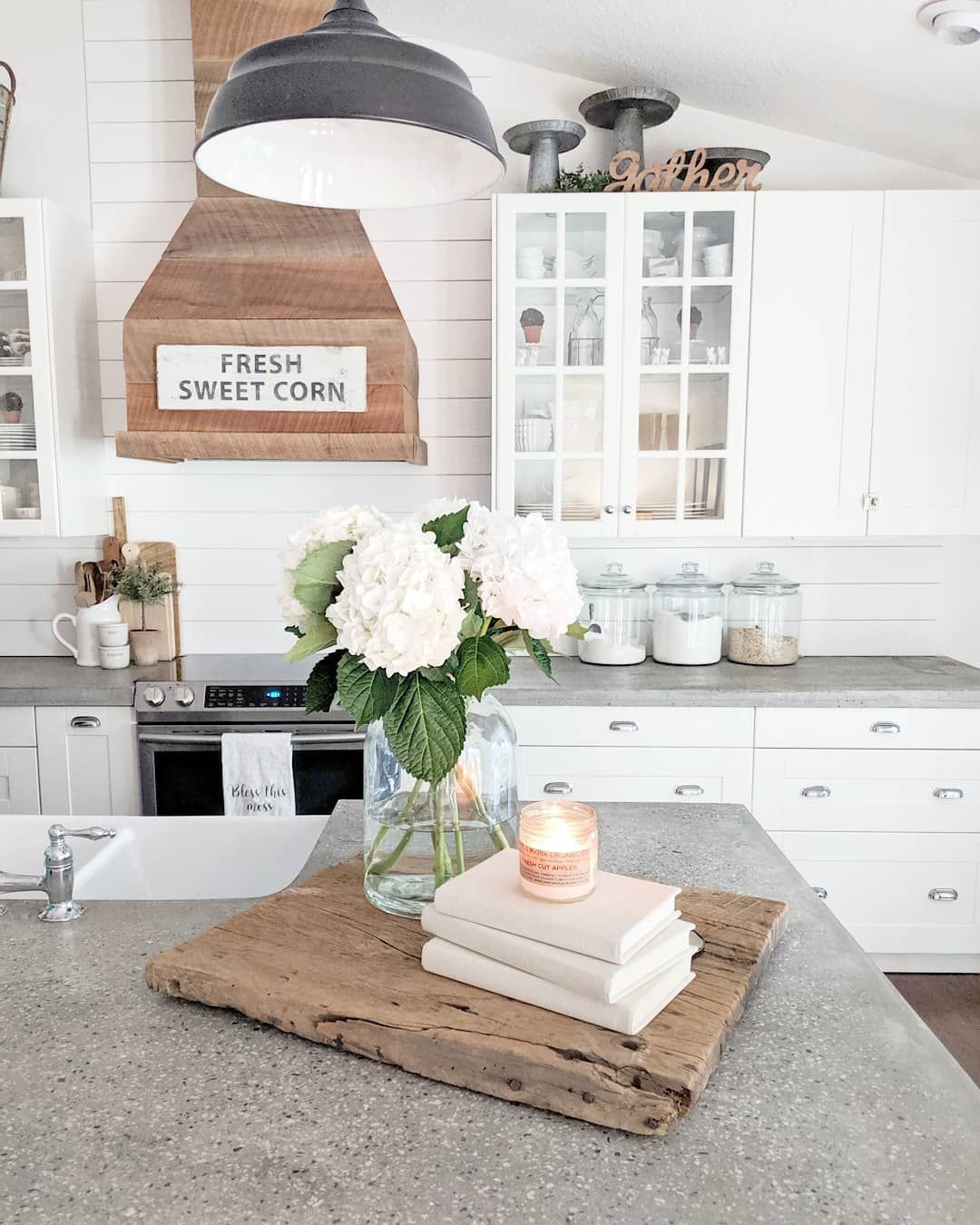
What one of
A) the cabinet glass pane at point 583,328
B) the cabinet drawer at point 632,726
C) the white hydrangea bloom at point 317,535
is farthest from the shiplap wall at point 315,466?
the white hydrangea bloom at point 317,535

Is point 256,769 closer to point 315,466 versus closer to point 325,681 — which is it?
point 315,466

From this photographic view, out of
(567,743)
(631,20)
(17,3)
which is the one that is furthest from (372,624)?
(17,3)

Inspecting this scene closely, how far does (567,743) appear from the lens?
113 inches

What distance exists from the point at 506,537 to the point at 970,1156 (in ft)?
2.36

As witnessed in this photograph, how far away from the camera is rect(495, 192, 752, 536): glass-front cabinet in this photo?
2994mm

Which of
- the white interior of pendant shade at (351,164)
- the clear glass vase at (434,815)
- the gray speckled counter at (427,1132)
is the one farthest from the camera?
the white interior of pendant shade at (351,164)

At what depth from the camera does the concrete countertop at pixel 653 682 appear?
2.82m

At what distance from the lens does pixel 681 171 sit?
3.01m

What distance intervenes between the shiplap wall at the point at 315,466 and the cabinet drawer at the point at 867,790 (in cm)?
64

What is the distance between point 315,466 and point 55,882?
90.9 inches

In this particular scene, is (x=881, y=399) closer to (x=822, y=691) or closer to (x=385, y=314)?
(x=822, y=691)

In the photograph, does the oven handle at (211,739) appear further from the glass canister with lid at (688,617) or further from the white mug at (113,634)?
the glass canister with lid at (688,617)

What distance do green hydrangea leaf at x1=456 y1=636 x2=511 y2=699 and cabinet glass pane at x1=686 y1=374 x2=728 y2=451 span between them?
2.15 m

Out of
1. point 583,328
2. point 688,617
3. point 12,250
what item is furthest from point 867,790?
point 12,250
